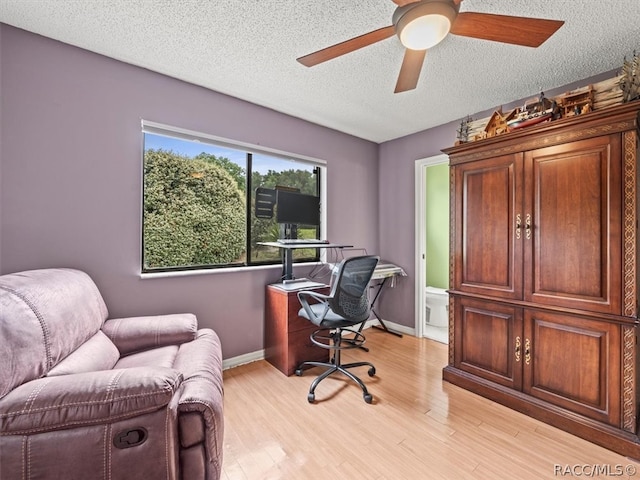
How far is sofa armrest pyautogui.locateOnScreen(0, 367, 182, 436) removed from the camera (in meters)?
1.03

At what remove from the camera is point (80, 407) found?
1.07 metres

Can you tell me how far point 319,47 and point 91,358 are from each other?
229 centimetres

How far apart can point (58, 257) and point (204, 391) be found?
145 centimetres

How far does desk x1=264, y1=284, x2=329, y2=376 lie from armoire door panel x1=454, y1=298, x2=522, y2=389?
3.94 feet

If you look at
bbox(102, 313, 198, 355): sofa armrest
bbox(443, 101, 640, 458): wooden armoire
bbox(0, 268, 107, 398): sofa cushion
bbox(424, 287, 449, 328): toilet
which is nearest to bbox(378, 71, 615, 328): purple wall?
bbox(424, 287, 449, 328): toilet

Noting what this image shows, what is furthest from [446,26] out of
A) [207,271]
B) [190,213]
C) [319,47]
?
[207,271]

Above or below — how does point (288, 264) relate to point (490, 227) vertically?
below

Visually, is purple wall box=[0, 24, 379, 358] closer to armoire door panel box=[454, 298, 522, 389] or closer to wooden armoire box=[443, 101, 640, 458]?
armoire door panel box=[454, 298, 522, 389]

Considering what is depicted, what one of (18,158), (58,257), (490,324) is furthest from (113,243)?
(490,324)

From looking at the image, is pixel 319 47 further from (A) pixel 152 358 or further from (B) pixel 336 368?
(B) pixel 336 368

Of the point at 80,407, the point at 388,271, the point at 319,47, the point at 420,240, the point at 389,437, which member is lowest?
the point at 389,437

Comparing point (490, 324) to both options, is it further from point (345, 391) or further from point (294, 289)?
point (294, 289)

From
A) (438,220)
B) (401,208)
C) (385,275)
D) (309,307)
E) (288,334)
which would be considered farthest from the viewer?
(438,220)

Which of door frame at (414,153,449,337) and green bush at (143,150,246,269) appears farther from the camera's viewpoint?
door frame at (414,153,449,337)
